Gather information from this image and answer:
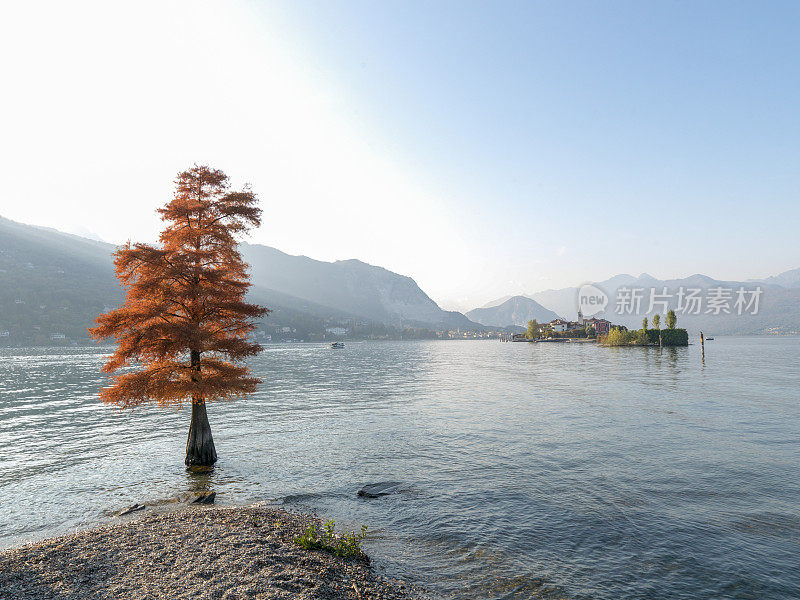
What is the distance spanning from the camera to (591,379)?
2618 inches

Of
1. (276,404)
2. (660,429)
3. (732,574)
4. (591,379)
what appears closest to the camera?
(732,574)

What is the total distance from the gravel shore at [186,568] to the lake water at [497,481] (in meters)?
2.30

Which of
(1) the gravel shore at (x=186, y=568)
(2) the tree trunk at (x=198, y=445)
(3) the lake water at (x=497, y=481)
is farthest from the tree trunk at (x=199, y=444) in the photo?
(1) the gravel shore at (x=186, y=568)

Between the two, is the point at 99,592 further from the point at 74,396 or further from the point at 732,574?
the point at 74,396

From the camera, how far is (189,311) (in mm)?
21969

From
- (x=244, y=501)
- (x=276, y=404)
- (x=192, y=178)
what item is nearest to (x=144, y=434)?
Answer: (x=276, y=404)

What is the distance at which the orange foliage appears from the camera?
67.1 feet

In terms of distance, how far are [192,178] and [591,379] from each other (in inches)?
2604

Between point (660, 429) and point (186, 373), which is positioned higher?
point (186, 373)

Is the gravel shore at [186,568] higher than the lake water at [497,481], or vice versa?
the gravel shore at [186,568]

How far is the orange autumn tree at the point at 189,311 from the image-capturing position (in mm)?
20469

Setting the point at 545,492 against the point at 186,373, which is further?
the point at 186,373

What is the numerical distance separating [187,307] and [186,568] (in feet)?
47.3

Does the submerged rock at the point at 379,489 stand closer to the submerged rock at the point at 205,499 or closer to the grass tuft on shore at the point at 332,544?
the grass tuft on shore at the point at 332,544
